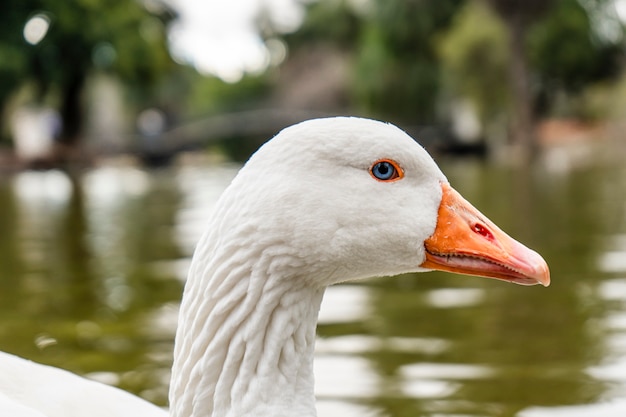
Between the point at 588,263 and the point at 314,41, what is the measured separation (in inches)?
2567

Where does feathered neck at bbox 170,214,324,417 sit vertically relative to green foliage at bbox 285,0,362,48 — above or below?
below

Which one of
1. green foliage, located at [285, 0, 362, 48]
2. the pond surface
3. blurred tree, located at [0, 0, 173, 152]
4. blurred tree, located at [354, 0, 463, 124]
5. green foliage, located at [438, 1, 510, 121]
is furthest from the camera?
green foliage, located at [285, 0, 362, 48]

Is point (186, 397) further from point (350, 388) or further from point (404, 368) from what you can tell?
point (404, 368)

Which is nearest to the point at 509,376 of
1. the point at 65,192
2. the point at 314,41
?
the point at 65,192

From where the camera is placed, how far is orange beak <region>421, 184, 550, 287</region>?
2.17 meters

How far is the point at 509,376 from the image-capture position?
3814 mm

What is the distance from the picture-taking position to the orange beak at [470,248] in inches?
85.5

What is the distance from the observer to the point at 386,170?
2154 millimetres

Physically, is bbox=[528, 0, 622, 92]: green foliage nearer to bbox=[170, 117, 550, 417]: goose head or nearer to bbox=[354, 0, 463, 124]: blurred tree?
bbox=[354, 0, 463, 124]: blurred tree

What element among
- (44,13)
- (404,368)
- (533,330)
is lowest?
(404,368)

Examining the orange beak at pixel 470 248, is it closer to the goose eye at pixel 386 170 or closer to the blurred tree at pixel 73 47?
the goose eye at pixel 386 170

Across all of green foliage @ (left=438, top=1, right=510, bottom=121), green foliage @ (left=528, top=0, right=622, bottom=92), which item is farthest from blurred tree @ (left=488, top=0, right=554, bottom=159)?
green foliage @ (left=528, top=0, right=622, bottom=92)

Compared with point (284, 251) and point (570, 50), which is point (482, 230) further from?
point (570, 50)

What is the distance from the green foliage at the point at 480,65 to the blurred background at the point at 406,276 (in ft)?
0.30
